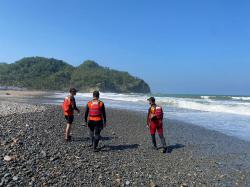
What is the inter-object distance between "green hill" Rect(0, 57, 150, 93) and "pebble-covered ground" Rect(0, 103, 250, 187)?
124m

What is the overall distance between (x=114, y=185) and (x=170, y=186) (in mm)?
1209

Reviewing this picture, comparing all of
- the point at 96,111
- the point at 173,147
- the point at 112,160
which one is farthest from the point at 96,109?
the point at 173,147

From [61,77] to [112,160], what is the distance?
151927mm

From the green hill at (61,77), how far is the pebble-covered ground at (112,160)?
12444 cm

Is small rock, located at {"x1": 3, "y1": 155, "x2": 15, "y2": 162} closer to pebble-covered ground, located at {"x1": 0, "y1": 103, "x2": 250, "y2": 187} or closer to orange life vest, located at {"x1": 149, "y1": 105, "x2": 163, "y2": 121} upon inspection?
pebble-covered ground, located at {"x1": 0, "y1": 103, "x2": 250, "y2": 187}

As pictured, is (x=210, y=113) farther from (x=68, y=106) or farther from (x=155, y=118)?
(x=68, y=106)

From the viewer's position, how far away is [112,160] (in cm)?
802

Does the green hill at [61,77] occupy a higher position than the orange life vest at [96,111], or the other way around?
the green hill at [61,77]

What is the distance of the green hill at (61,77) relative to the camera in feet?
465

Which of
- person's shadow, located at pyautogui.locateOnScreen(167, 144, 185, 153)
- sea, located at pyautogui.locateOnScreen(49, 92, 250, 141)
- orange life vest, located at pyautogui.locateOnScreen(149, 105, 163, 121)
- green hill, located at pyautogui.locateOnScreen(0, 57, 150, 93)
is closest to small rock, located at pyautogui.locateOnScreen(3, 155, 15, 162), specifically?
orange life vest, located at pyautogui.locateOnScreen(149, 105, 163, 121)

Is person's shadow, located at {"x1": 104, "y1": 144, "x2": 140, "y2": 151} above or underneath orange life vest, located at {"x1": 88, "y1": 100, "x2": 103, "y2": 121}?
underneath

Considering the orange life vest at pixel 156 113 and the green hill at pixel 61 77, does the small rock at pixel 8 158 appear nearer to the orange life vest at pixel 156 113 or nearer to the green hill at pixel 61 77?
the orange life vest at pixel 156 113

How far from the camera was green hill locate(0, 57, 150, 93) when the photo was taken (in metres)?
142

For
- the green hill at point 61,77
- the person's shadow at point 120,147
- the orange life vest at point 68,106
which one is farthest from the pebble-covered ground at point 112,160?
the green hill at point 61,77
